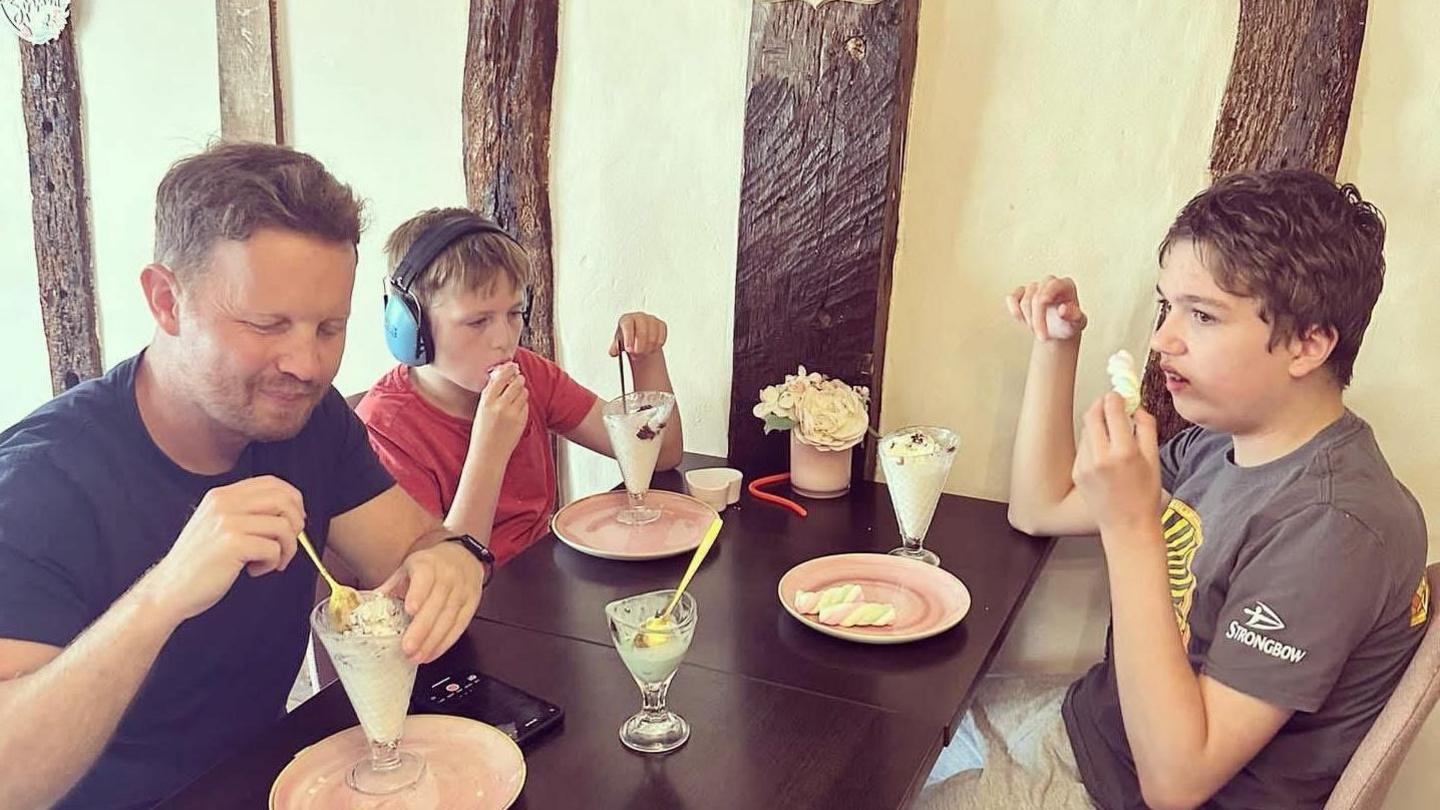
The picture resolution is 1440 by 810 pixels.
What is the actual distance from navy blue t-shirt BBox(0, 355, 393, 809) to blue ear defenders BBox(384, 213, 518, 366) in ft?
0.78

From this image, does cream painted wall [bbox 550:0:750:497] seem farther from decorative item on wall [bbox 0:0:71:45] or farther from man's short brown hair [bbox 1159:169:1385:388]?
decorative item on wall [bbox 0:0:71:45]

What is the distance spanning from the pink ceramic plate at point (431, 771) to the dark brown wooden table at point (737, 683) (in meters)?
0.02

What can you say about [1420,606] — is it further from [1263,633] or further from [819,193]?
[819,193]

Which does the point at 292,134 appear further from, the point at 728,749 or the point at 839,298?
the point at 728,749

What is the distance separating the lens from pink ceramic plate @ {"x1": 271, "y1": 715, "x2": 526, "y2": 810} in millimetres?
1028

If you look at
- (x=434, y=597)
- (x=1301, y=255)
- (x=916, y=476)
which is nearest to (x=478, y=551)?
(x=434, y=597)

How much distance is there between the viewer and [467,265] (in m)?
1.77

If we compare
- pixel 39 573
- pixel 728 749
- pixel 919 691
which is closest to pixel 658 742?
pixel 728 749

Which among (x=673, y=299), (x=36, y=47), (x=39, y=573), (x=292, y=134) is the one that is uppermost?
(x=36, y=47)

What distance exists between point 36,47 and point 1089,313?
269cm

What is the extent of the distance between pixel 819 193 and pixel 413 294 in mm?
723

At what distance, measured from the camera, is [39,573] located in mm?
1114

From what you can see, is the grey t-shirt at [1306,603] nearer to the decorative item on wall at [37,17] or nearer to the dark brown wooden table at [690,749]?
the dark brown wooden table at [690,749]

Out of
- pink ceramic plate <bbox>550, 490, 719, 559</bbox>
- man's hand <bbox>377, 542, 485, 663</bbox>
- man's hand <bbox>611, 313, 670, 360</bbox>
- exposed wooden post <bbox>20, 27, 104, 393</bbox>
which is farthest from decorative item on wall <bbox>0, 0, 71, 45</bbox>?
man's hand <bbox>377, 542, 485, 663</bbox>
